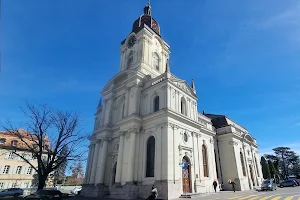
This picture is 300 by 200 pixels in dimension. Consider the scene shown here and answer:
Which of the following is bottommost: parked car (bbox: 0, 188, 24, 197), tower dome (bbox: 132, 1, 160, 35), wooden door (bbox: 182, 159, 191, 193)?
parked car (bbox: 0, 188, 24, 197)

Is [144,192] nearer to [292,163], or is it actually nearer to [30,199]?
[30,199]

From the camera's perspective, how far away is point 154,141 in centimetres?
2155

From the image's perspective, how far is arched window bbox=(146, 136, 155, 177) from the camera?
20.5 m

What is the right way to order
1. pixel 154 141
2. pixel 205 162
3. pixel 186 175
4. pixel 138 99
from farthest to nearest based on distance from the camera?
pixel 205 162
pixel 138 99
pixel 154 141
pixel 186 175

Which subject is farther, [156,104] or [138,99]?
[138,99]

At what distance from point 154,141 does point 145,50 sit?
16.1m

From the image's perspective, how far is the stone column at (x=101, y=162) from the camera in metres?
23.7

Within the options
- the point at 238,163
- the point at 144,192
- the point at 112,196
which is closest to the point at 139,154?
the point at 144,192

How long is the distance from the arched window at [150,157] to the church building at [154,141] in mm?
52

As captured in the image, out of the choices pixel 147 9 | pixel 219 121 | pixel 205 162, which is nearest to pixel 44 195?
pixel 205 162

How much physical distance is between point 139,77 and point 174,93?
18.6 ft

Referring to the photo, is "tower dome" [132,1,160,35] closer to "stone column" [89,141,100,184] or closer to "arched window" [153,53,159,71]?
"arched window" [153,53,159,71]

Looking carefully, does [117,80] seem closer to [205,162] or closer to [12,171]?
[205,162]

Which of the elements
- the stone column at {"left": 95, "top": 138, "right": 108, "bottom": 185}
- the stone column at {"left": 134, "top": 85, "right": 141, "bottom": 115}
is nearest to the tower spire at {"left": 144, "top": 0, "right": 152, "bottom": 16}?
the stone column at {"left": 134, "top": 85, "right": 141, "bottom": 115}
